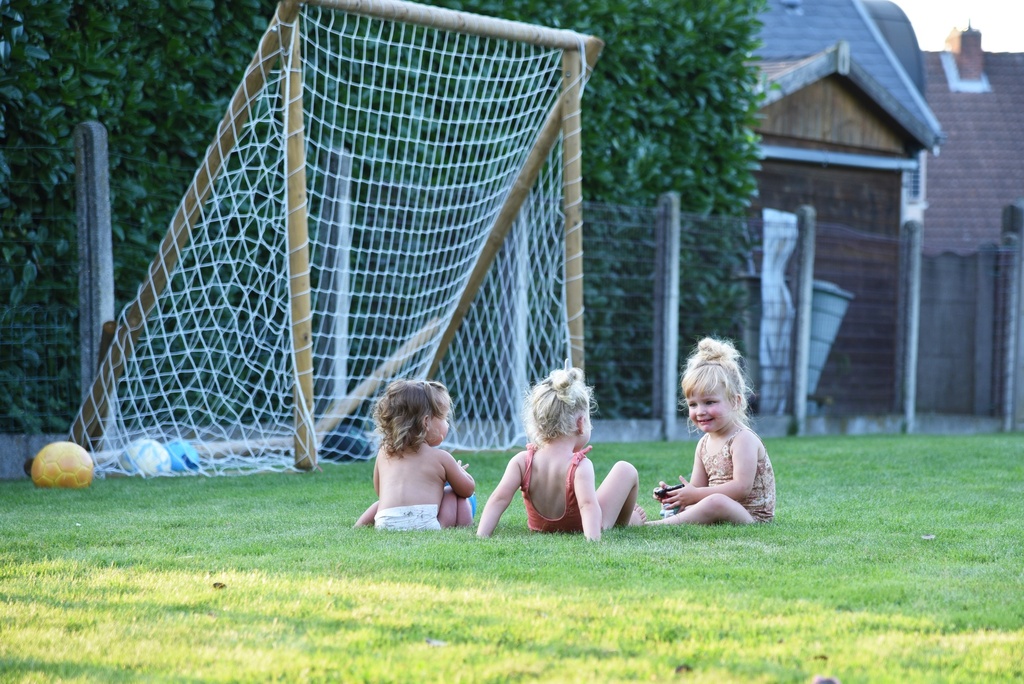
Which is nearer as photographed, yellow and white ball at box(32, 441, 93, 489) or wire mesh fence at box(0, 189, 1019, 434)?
yellow and white ball at box(32, 441, 93, 489)

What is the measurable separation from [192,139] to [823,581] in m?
5.60

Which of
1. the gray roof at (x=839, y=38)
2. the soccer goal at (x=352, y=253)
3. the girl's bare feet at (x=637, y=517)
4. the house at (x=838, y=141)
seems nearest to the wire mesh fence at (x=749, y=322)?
the soccer goal at (x=352, y=253)

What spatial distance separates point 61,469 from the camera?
6.13 meters

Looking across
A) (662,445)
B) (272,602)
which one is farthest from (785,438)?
(272,602)

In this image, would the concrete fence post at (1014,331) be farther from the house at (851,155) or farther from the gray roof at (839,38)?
the gray roof at (839,38)

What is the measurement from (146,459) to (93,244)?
4.33 ft

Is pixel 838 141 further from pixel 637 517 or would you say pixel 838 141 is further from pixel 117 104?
pixel 637 517

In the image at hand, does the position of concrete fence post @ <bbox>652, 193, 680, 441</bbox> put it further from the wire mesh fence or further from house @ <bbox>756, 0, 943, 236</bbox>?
house @ <bbox>756, 0, 943, 236</bbox>

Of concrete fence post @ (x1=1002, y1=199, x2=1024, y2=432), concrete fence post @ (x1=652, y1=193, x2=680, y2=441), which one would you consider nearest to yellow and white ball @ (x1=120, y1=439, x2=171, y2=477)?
concrete fence post @ (x1=652, y1=193, x2=680, y2=441)

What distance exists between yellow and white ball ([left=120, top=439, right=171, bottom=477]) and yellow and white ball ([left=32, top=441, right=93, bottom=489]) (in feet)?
1.71

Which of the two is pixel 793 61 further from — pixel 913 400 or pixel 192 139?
pixel 192 139

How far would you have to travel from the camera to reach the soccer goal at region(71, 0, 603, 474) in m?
6.86

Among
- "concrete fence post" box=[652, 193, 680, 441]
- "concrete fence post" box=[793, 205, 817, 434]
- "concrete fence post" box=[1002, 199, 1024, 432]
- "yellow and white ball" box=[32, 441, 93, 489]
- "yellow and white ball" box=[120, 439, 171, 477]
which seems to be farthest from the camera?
"concrete fence post" box=[1002, 199, 1024, 432]

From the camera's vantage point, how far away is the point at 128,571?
3.71m
